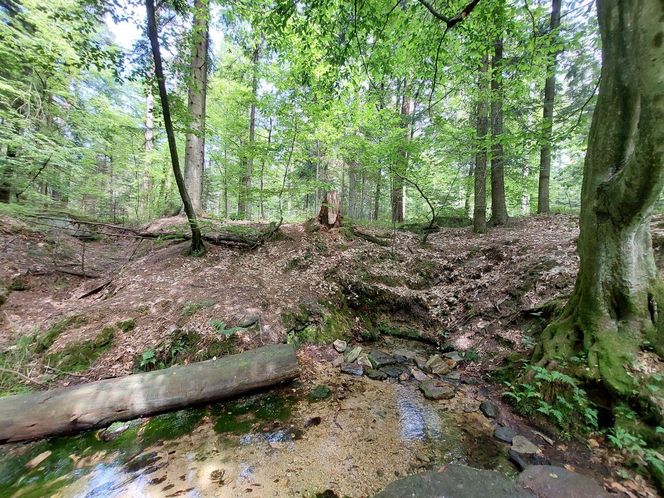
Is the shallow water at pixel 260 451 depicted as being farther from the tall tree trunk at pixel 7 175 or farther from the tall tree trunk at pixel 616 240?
the tall tree trunk at pixel 7 175

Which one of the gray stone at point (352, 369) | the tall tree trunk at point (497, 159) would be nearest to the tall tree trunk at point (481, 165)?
the tall tree trunk at point (497, 159)

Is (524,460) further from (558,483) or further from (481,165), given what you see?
(481,165)

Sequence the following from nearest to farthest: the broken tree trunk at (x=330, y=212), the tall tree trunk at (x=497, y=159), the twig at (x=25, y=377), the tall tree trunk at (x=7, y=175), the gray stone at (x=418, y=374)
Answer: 1. the twig at (x=25, y=377)
2. the gray stone at (x=418, y=374)
3. the tall tree trunk at (x=7, y=175)
4. the tall tree trunk at (x=497, y=159)
5. the broken tree trunk at (x=330, y=212)

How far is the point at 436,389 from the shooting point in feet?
14.1

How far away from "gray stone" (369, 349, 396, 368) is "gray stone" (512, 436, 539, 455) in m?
2.17

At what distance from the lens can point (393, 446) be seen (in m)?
3.24

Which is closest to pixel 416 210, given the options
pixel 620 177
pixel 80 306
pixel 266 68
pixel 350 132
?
pixel 350 132

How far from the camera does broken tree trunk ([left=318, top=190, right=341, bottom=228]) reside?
885 centimetres

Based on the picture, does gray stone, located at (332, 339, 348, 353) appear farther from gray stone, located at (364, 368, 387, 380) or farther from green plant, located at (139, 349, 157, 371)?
green plant, located at (139, 349, 157, 371)

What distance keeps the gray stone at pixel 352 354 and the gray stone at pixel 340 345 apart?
0.13 metres

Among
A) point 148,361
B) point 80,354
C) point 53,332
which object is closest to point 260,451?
point 148,361

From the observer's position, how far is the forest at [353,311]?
289cm

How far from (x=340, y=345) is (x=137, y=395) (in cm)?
328

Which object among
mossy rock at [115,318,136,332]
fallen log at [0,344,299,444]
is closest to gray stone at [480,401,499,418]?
fallen log at [0,344,299,444]
